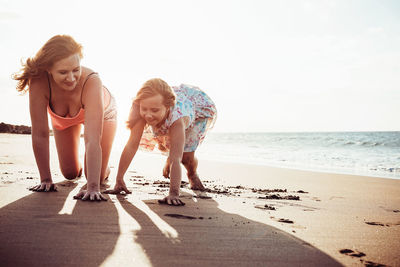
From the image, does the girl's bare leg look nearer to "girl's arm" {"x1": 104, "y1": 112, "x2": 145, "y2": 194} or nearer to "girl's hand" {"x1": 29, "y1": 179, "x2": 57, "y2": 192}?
"girl's arm" {"x1": 104, "y1": 112, "x2": 145, "y2": 194}

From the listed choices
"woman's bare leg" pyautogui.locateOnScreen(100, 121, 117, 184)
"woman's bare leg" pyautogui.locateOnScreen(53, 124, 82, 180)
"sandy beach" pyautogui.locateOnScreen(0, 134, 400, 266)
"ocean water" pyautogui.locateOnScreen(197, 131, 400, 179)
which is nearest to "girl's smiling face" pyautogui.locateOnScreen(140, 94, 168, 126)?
"sandy beach" pyautogui.locateOnScreen(0, 134, 400, 266)

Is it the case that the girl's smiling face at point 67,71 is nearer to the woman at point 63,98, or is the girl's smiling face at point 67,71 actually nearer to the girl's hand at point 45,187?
the woman at point 63,98

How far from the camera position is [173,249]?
1.70 m

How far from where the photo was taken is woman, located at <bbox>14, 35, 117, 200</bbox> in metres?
2.79

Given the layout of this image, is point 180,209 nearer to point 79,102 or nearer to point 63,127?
point 79,102

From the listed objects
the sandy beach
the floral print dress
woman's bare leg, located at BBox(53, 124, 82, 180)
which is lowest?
the sandy beach

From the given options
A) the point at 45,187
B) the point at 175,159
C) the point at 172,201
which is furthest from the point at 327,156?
the point at 45,187

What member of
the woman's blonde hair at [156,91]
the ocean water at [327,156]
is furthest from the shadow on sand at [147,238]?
the ocean water at [327,156]

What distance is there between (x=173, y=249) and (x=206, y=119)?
3.01 metres

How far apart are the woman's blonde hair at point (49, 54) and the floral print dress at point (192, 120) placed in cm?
139

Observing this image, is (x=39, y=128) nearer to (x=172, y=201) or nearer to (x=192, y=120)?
(x=172, y=201)

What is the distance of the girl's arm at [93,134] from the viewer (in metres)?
2.77

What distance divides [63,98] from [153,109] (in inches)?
34.9

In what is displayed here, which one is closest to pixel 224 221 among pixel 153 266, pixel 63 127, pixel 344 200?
pixel 153 266
